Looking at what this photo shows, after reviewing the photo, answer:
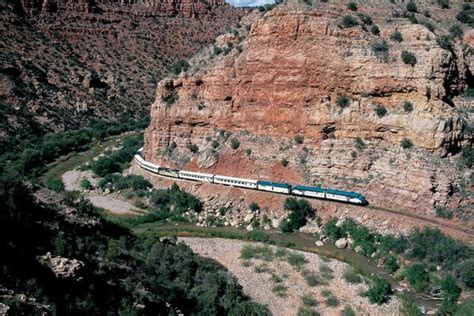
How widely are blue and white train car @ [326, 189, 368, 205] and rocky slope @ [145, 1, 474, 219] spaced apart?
1009mm

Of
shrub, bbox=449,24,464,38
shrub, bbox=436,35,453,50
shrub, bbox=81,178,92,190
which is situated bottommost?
shrub, bbox=81,178,92,190

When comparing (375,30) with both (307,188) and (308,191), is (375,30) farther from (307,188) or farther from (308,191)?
(308,191)

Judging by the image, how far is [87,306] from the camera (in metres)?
14.2

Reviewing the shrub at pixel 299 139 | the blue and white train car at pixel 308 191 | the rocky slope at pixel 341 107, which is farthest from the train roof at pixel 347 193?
the shrub at pixel 299 139

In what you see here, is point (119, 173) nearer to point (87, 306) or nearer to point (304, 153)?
point (304, 153)

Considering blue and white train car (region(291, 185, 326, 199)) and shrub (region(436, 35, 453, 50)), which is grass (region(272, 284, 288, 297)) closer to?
blue and white train car (region(291, 185, 326, 199))

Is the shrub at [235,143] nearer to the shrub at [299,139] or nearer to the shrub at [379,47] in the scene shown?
the shrub at [299,139]

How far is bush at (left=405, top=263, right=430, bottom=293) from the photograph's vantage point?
27922 millimetres

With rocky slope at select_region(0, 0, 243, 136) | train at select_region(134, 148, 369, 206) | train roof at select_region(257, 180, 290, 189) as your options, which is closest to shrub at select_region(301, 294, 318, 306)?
train at select_region(134, 148, 369, 206)

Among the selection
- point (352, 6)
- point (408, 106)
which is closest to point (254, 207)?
point (408, 106)

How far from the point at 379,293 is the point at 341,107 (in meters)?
15.6

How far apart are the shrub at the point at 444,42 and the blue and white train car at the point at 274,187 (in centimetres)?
1470

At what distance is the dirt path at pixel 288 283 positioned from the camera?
85.8 feet

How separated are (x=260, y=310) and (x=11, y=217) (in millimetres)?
12803
